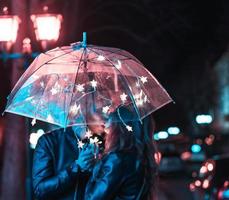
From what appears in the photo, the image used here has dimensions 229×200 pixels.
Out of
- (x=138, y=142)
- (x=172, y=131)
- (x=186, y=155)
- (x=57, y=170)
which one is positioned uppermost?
(x=138, y=142)

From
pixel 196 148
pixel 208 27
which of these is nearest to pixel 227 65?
pixel 196 148

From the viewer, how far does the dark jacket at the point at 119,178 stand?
4.13 metres

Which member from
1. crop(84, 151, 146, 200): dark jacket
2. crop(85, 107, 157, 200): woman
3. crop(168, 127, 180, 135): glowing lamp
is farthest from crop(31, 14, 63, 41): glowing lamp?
crop(168, 127, 180, 135): glowing lamp

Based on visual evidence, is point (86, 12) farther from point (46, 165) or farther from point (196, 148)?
point (196, 148)

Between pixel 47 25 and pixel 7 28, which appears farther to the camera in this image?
pixel 47 25

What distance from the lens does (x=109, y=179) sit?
4.12m

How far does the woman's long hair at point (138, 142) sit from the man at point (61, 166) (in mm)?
234

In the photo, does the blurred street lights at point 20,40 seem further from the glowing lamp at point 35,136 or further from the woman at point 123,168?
the woman at point 123,168

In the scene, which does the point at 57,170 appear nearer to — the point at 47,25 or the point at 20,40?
the point at 47,25

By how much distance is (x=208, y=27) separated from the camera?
28219mm

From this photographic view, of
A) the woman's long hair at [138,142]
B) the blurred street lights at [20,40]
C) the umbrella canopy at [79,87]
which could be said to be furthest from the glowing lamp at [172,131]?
the woman's long hair at [138,142]

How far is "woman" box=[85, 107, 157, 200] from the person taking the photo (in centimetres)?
414

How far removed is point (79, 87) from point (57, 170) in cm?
74

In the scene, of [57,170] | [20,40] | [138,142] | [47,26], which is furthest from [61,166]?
[20,40]
